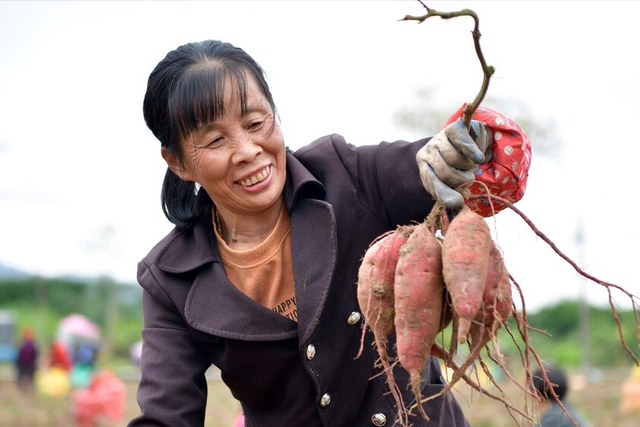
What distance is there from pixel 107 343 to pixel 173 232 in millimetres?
24238

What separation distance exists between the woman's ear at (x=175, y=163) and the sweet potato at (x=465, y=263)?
34.5 inches

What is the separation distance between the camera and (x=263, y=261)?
2.41 m

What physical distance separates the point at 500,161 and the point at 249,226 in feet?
2.48

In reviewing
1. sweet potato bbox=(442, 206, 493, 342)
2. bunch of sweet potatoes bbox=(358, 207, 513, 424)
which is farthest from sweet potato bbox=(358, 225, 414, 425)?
sweet potato bbox=(442, 206, 493, 342)

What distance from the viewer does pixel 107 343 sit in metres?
25.8

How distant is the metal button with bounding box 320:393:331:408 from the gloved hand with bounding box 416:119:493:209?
0.66m

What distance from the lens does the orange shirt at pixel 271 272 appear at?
7.88ft

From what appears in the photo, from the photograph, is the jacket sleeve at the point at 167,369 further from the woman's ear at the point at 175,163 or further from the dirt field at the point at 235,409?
the dirt field at the point at 235,409

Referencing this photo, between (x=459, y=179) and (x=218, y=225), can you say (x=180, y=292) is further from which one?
(x=459, y=179)

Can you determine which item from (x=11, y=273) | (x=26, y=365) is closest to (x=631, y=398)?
(x=26, y=365)

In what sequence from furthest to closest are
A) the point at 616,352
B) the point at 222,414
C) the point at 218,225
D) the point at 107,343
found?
1. the point at 107,343
2. the point at 616,352
3. the point at 222,414
4. the point at 218,225

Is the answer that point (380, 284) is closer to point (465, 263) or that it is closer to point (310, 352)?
point (465, 263)

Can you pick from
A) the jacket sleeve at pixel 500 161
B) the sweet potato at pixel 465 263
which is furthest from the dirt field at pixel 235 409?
the sweet potato at pixel 465 263

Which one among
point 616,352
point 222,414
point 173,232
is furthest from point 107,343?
point 173,232
